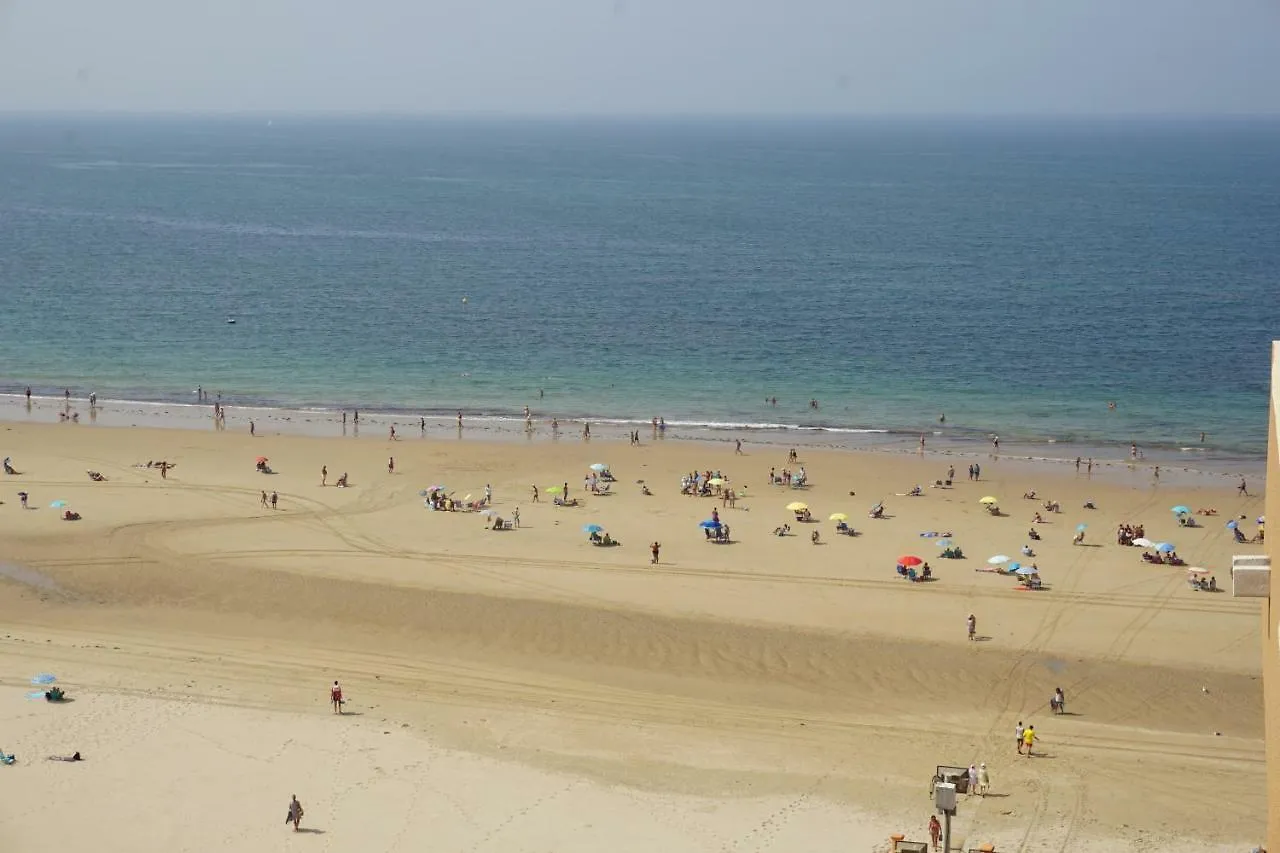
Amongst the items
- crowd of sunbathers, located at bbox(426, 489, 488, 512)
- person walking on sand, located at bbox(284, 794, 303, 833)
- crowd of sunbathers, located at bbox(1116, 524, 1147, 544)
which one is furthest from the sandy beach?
crowd of sunbathers, located at bbox(426, 489, 488, 512)

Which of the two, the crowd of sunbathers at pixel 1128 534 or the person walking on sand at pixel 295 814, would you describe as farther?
the crowd of sunbathers at pixel 1128 534

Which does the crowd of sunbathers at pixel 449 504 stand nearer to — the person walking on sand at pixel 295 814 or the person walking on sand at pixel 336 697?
the person walking on sand at pixel 336 697

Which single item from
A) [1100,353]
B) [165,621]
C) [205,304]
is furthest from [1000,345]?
[165,621]

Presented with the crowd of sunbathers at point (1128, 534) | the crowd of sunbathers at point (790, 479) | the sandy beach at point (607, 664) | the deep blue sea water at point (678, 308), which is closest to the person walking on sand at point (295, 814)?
the sandy beach at point (607, 664)

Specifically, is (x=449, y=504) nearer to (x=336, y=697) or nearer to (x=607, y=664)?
(x=607, y=664)

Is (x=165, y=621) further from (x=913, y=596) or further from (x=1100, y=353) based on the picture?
(x=1100, y=353)
